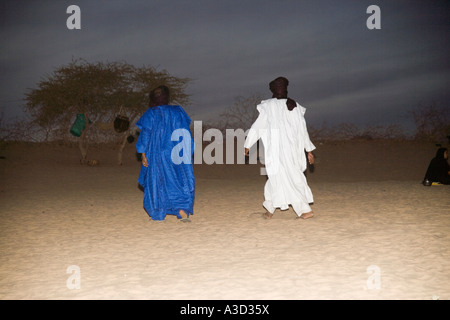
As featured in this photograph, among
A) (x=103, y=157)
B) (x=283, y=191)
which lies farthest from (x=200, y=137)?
(x=283, y=191)

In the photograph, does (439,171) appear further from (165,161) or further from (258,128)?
(165,161)

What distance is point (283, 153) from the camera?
740cm

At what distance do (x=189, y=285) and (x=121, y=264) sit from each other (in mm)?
1066

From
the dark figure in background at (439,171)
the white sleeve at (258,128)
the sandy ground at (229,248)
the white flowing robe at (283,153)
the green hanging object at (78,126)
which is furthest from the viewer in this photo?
the green hanging object at (78,126)

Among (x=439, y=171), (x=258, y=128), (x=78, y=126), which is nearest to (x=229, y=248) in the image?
(x=258, y=128)

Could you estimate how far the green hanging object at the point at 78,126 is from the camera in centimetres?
2134

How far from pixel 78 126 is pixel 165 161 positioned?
1519 centimetres

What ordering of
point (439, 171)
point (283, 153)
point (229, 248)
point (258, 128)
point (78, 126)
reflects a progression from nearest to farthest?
point (229, 248), point (283, 153), point (258, 128), point (439, 171), point (78, 126)

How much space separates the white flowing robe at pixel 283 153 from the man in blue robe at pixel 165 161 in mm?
985

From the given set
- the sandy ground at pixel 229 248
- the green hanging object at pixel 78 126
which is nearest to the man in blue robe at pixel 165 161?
the sandy ground at pixel 229 248

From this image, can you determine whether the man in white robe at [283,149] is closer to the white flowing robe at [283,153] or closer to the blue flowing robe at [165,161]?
the white flowing robe at [283,153]

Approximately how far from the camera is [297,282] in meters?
4.12

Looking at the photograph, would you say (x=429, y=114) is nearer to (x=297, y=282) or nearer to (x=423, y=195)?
(x=423, y=195)

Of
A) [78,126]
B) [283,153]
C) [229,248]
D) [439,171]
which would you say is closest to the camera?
[229,248]
